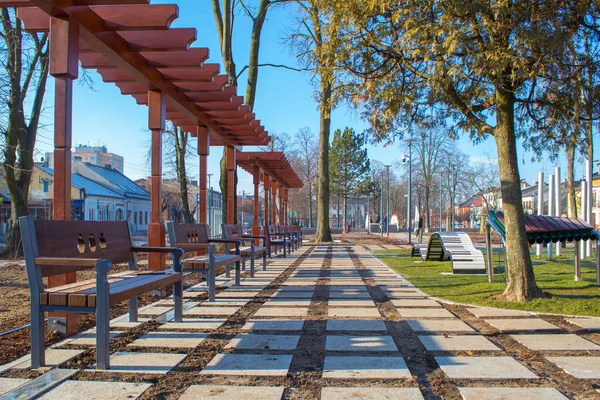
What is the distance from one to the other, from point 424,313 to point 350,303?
998 millimetres

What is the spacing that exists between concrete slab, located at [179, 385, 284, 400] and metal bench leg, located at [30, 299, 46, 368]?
114 cm

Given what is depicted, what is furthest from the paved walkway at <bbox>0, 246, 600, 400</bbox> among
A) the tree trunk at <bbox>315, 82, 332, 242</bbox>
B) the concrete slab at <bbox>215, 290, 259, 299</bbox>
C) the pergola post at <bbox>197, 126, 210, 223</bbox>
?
the tree trunk at <bbox>315, 82, 332, 242</bbox>

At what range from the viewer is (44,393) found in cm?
304

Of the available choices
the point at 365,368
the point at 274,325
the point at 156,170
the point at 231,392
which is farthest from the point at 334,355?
the point at 156,170

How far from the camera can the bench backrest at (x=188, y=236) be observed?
6223 millimetres

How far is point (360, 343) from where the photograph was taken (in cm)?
430

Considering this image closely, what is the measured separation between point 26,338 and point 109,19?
320 centimetres

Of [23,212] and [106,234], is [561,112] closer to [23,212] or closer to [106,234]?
[106,234]

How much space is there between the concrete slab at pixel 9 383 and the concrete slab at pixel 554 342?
3732mm

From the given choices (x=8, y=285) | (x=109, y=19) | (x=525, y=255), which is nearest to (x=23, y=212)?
(x=8, y=285)

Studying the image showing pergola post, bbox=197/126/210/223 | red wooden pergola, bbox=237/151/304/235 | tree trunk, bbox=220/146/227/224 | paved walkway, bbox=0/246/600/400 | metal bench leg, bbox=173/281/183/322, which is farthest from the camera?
red wooden pergola, bbox=237/151/304/235

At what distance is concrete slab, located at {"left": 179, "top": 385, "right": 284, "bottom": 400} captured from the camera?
3010 millimetres

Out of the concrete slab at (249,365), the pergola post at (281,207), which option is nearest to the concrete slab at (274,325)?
the concrete slab at (249,365)

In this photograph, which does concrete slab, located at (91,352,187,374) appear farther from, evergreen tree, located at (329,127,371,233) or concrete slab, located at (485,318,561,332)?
evergreen tree, located at (329,127,371,233)
